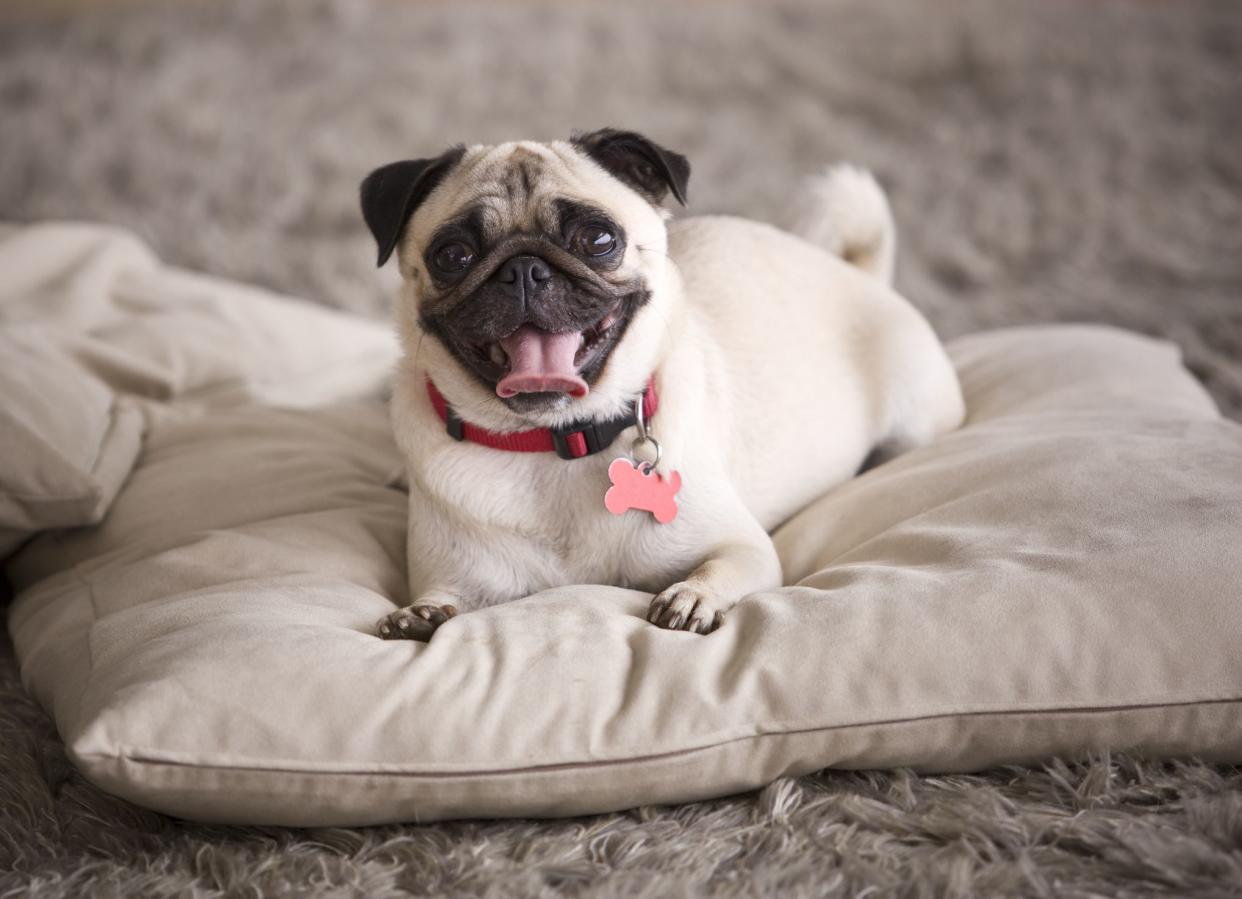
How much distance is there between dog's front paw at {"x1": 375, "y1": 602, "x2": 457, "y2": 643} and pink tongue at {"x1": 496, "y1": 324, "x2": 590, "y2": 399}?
0.39 metres

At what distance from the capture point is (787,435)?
2502 millimetres

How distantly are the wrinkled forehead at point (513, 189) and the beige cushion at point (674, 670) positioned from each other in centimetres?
65

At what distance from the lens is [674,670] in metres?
1.62

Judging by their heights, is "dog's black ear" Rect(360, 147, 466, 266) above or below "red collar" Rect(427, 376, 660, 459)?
above

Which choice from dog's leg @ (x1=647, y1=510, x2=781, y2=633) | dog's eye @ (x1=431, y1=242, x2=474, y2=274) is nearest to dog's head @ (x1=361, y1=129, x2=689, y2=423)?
dog's eye @ (x1=431, y1=242, x2=474, y2=274)

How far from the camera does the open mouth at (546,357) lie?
6.27ft

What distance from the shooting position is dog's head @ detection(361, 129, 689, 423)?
6.25 feet

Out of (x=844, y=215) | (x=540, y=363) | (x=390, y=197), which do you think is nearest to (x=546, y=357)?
(x=540, y=363)

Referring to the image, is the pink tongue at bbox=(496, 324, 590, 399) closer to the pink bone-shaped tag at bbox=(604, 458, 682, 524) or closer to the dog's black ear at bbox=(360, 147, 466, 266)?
the pink bone-shaped tag at bbox=(604, 458, 682, 524)

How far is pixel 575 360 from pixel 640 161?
47 centimetres

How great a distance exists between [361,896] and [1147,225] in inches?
158

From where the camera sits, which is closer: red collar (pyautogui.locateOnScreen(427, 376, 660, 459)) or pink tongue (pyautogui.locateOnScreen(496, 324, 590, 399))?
pink tongue (pyautogui.locateOnScreen(496, 324, 590, 399))

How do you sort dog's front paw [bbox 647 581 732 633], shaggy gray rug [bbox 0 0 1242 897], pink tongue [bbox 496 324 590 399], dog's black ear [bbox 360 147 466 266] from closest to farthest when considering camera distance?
dog's front paw [bbox 647 581 732 633] < pink tongue [bbox 496 324 590 399] < dog's black ear [bbox 360 147 466 266] < shaggy gray rug [bbox 0 0 1242 897]

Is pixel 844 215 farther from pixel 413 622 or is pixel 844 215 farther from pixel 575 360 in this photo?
pixel 413 622
